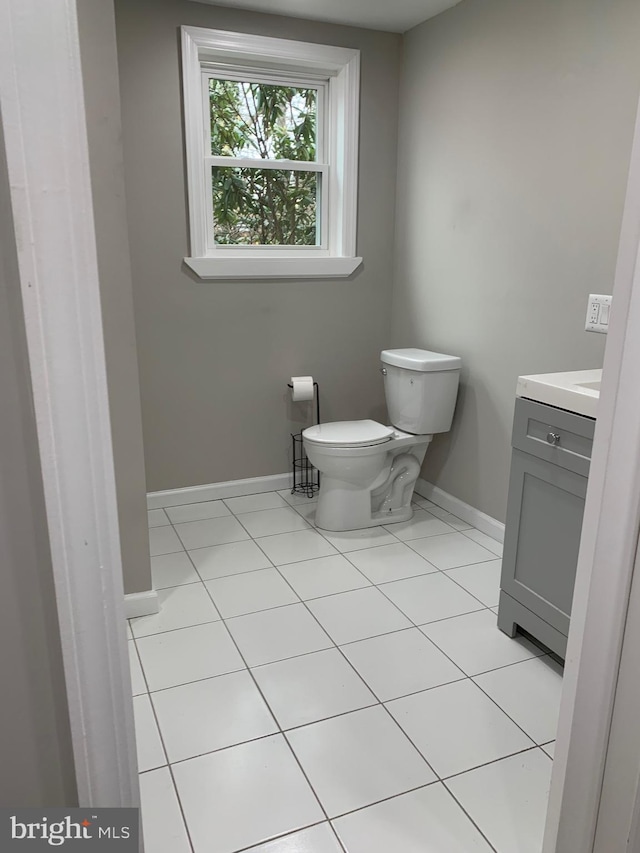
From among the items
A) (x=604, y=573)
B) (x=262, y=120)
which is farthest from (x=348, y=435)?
(x=604, y=573)

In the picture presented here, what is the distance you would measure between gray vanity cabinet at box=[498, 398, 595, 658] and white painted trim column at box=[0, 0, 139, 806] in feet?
4.47

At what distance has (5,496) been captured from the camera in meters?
0.79

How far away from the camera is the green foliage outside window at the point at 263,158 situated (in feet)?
10.1

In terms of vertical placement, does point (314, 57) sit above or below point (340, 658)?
above

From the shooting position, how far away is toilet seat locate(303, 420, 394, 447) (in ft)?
9.37

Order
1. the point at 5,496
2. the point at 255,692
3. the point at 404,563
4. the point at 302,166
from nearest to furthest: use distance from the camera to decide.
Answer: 1. the point at 5,496
2. the point at 255,692
3. the point at 404,563
4. the point at 302,166

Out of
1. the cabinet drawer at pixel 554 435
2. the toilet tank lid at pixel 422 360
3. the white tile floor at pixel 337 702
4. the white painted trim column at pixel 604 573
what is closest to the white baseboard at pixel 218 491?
the white tile floor at pixel 337 702

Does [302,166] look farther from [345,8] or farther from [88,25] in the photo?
[88,25]

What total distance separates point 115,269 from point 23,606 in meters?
1.37

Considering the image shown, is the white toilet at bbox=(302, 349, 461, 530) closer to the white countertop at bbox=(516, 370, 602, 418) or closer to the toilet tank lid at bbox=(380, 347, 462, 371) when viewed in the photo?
the toilet tank lid at bbox=(380, 347, 462, 371)

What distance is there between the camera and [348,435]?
2.92 meters

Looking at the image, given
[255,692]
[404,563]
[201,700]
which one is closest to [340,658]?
[255,692]

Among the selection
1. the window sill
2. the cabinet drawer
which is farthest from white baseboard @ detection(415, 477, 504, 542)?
the window sill

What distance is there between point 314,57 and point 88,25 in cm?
149
